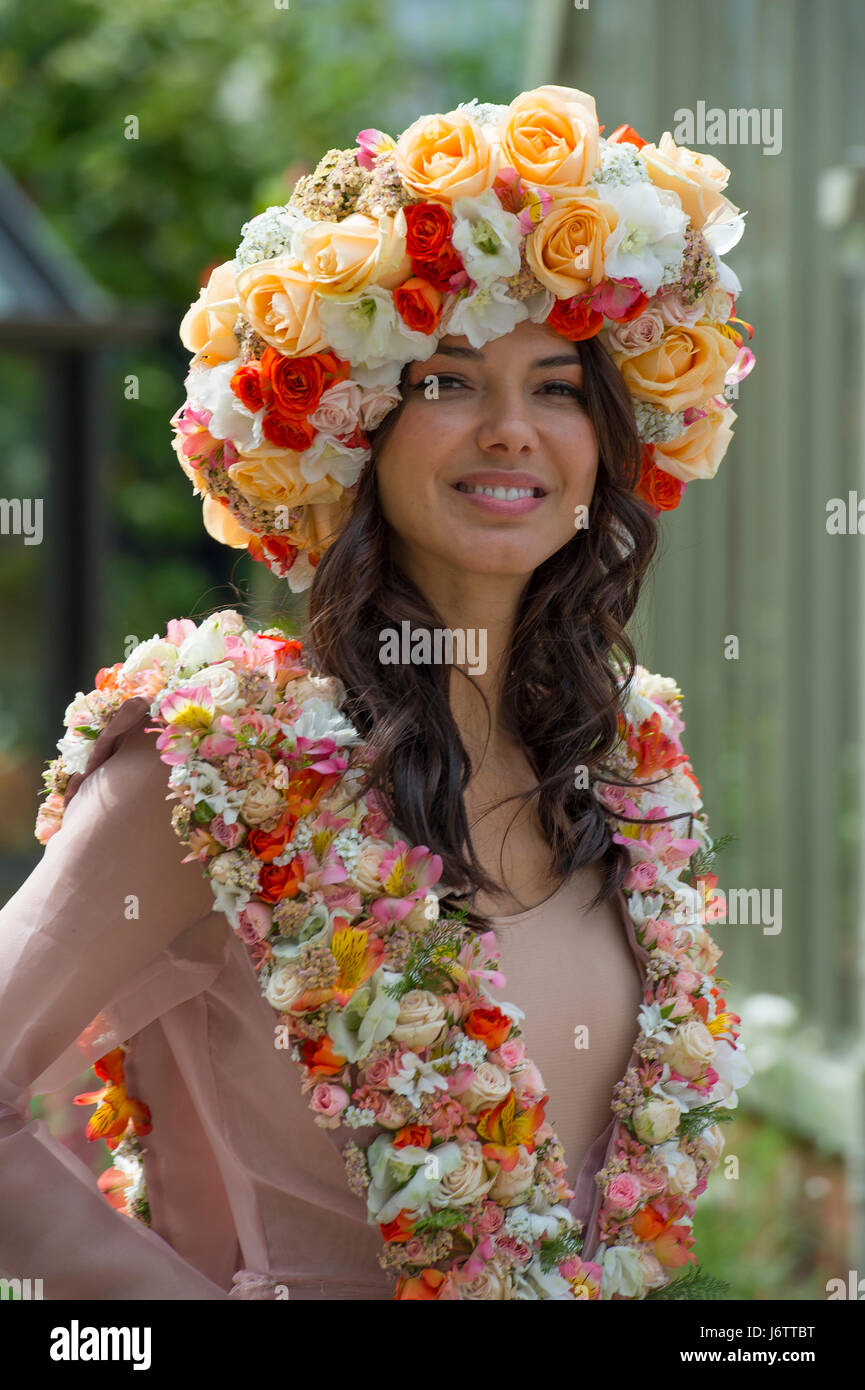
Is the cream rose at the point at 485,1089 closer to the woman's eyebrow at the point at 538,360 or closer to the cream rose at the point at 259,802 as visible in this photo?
the cream rose at the point at 259,802

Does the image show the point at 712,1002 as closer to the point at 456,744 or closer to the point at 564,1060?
the point at 564,1060

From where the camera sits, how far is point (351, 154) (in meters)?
2.30

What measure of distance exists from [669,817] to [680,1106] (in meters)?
0.48

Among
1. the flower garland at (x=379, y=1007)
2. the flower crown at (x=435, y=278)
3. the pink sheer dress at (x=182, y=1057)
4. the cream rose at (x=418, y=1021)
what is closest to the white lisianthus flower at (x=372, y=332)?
the flower crown at (x=435, y=278)

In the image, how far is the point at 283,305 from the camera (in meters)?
2.20

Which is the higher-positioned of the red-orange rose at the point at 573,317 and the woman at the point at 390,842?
the red-orange rose at the point at 573,317

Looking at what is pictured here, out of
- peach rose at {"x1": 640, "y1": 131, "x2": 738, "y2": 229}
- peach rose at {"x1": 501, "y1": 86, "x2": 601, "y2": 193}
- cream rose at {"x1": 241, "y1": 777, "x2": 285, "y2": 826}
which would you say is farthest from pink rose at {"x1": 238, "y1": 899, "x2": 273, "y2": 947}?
peach rose at {"x1": 640, "y1": 131, "x2": 738, "y2": 229}

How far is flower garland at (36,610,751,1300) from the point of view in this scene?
2.09m

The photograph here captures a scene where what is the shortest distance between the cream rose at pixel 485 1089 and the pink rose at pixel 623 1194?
26cm

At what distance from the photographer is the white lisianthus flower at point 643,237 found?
7.36 ft

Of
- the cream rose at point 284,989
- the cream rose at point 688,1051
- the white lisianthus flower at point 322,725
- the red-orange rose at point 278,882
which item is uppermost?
the white lisianthus flower at point 322,725

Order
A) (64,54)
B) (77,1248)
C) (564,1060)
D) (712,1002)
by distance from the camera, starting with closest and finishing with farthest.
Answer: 1. (77,1248)
2. (564,1060)
3. (712,1002)
4. (64,54)

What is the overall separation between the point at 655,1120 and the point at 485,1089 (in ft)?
1.02
